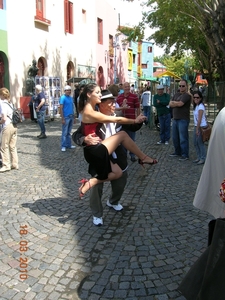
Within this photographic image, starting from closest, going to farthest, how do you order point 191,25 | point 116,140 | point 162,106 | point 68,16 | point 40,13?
point 116,140 → point 162,106 → point 40,13 → point 68,16 → point 191,25

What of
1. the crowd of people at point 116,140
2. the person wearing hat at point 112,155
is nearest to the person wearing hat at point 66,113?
the crowd of people at point 116,140

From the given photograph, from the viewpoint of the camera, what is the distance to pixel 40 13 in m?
19.0

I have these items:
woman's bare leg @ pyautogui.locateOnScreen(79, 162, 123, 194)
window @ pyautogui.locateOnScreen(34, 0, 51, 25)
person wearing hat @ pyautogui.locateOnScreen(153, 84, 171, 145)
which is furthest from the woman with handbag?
window @ pyautogui.locateOnScreen(34, 0, 51, 25)

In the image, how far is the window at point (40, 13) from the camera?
1840 cm

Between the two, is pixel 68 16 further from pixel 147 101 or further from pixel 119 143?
pixel 119 143

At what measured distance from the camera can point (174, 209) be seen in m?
5.07

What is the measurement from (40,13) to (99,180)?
16.8 meters

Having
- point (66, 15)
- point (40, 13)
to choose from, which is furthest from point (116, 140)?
point (66, 15)

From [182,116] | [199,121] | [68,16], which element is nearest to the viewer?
[199,121]

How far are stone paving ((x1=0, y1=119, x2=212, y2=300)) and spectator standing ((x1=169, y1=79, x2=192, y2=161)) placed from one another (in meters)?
1.30

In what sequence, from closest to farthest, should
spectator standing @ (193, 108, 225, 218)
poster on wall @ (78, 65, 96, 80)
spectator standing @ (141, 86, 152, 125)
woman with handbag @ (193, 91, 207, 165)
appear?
spectator standing @ (193, 108, 225, 218) → woman with handbag @ (193, 91, 207, 165) → spectator standing @ (141, 86, 152, 125) → poster on wall @ (78, 65, 96, 80)

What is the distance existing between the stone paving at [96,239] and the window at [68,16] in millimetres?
16800

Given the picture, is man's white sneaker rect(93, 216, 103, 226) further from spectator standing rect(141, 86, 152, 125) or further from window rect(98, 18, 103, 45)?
window rect(98, 18, 103, 45)

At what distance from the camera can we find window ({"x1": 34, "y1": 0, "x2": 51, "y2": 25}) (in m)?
18.4
